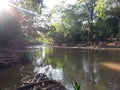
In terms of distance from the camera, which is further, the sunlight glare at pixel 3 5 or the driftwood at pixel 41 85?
the sunlight glare at pixel 3 5

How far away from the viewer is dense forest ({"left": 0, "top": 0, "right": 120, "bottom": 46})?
144 feet

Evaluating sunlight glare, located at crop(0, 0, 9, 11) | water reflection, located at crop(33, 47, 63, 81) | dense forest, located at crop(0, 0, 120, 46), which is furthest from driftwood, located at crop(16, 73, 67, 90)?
dense forest, located at crop(0, 0, 120, 46)

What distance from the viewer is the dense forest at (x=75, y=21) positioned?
144 ft

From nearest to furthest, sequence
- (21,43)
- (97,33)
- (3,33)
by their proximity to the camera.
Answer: (3,33) < (21,43) < (97,33)

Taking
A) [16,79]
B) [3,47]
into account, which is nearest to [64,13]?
[3,47]

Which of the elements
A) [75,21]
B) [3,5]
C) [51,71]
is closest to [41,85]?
[51,71]

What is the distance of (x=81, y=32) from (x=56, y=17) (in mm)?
15344

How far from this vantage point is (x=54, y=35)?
7694 cm

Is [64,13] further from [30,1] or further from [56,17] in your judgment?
[30,1]

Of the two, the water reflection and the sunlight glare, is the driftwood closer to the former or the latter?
the water reflection

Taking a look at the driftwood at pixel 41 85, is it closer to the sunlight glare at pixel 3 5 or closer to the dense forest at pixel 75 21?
the sunlight glare at pixel 3 5

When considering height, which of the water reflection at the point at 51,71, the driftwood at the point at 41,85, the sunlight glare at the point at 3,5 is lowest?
the water reflection at the point at 51,71

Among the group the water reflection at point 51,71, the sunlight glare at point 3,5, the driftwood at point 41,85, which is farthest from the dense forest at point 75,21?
the driftwood at point 41,85

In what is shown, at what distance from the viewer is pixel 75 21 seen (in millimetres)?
69438
